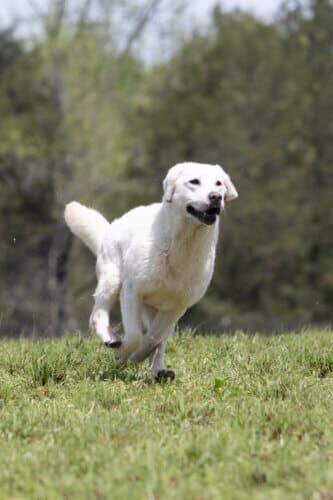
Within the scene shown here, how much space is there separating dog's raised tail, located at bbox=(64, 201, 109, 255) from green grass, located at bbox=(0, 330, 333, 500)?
1132mm

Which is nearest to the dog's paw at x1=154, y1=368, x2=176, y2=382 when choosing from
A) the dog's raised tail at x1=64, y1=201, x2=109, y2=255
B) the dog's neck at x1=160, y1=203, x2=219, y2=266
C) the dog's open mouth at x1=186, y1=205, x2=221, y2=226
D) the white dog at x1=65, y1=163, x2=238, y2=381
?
the white dog at x1=65, y1=163, x2=238, y2=381

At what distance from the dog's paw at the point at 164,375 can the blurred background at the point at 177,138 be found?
66.8ft

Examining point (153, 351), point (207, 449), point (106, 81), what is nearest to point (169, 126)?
point (106, 81)

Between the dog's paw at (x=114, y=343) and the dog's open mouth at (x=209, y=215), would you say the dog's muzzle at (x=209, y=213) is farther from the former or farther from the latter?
the dog's paw at (x=114, y=343)

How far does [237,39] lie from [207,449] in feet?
96.4

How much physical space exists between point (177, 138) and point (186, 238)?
2591 cm

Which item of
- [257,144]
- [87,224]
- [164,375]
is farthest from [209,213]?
[257,144]

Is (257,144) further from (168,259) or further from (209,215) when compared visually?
(209,215)

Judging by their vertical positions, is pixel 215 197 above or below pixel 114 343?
above

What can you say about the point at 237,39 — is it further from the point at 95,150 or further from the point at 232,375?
the point at 232,375

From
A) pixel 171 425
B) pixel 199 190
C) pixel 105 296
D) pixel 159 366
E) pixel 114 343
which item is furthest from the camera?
pixel 105 296

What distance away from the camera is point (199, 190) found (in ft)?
21.5

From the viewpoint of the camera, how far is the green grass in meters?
4.30

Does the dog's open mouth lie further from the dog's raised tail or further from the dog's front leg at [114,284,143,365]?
the dog's raised tail
